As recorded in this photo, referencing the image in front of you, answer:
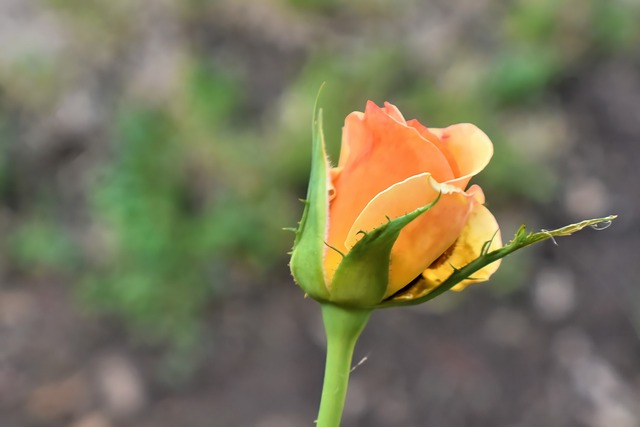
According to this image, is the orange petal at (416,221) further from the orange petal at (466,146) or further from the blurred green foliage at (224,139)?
the blurred green foliage at (224,139)

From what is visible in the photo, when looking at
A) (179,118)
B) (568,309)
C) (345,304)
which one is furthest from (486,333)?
(345,304)

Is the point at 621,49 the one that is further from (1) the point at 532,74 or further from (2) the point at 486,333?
(2) the point at 486,333

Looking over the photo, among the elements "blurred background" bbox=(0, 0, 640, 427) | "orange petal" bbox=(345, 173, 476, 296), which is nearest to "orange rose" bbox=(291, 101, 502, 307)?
"orange petal" bbox=(345, 173, 476, 296)

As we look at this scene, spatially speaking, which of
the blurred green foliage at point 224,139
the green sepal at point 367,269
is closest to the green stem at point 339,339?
Result: the green sepal at point 367,269

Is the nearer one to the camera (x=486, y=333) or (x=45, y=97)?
(x=486, y=333)

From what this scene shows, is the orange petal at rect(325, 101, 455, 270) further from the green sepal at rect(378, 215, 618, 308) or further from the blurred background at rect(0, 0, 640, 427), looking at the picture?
the blurred background at rect(0, 0, 640, 427)

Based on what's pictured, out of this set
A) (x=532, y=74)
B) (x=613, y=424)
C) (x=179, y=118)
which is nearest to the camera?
(x=613, y=424)

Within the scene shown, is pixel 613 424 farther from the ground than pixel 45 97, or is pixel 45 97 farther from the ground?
pixel 45 97
